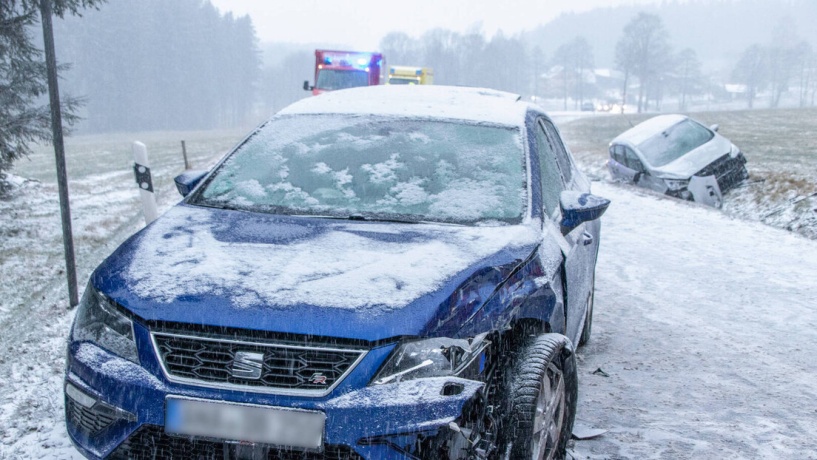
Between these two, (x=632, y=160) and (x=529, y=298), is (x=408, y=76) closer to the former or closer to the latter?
(x=632, y=160)

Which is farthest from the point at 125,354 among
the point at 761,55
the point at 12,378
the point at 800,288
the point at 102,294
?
the point at 761,55

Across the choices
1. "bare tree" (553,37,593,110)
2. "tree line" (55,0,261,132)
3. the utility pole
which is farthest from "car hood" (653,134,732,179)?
"bare tree" (553,37,593,110)

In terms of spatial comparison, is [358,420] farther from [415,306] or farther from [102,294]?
[102,294]

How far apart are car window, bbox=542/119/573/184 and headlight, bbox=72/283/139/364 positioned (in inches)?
114

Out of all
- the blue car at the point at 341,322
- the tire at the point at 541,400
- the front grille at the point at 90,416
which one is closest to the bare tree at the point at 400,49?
the blue car at the point at 341,322

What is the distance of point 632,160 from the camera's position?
16953 mm

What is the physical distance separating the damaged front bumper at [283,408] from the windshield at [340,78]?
83.5ft

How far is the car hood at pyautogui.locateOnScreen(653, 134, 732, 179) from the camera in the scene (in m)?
15.5

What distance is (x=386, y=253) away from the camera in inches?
125

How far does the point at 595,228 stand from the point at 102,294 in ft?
12.0

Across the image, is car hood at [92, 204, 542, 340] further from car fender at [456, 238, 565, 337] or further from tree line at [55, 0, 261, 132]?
tree line at [55, 0, 261, 132]

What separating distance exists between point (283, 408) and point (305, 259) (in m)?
0.73

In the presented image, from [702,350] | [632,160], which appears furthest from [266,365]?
[632,160]

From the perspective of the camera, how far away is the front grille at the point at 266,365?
8.45 ft
